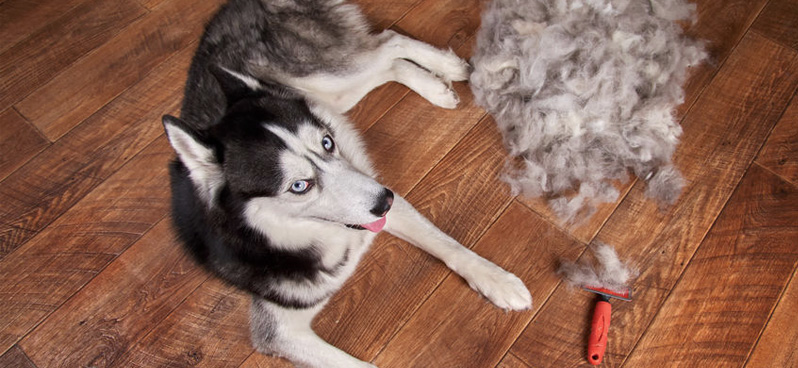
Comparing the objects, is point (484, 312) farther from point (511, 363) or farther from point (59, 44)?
point (59, 44)

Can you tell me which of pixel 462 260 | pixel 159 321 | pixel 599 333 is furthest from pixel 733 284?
pixel 159 321

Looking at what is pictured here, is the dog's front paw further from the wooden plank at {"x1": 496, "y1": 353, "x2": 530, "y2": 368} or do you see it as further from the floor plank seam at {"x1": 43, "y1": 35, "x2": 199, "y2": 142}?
the floor plank seam at {"x1": 43, "y1": 35, "x2": 199, "y2": 142}

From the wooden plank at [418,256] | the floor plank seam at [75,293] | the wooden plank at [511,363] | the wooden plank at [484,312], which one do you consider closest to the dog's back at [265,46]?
the floor plank seam at [75,293]

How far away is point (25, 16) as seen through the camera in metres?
2.91

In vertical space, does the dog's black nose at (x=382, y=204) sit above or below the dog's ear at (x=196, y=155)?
below

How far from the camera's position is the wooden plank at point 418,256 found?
6.86ft

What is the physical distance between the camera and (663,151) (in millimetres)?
2186

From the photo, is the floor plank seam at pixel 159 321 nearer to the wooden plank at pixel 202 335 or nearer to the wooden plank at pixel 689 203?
the wooden plank at pixel 202 335

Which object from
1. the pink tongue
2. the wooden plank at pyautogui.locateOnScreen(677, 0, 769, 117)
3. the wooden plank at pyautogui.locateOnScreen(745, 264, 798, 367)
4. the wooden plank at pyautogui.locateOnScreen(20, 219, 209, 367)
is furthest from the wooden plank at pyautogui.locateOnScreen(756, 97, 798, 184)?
the wooden plank at pyautogui.locateOnScreen(20, 219, 209, 367)

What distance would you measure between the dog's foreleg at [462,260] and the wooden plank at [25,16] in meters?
2.26

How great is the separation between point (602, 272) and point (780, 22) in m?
1.57

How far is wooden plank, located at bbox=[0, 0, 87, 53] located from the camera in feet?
9.37

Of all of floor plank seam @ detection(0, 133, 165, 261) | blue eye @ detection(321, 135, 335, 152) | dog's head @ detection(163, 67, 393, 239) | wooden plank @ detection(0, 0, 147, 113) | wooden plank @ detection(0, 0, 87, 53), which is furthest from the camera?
wooden plank @ detection(0, 0, 87, 53)

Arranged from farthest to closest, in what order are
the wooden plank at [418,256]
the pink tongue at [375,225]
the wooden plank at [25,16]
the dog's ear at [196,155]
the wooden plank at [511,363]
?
the wooden plank at [25,16] < the wooden plank at [418,256] < the wooden plank at [511,363] < the pink tongue at [375,225] < the dog's ear at [196,155]
